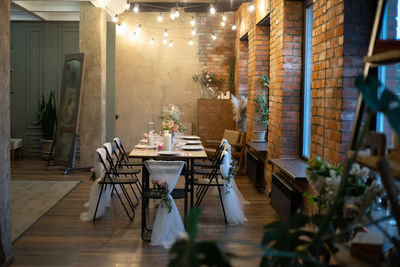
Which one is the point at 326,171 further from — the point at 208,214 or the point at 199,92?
the point at 199,92

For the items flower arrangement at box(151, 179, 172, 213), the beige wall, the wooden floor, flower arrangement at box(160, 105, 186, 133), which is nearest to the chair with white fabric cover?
flower arrangement at box(151, 179, 172, 213)

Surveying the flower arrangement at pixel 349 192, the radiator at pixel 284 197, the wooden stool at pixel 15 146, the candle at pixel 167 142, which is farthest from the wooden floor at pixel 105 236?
the wooden stool at pixel 15 146

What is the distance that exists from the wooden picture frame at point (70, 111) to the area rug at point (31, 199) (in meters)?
1.18

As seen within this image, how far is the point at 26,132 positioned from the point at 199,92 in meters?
4.41

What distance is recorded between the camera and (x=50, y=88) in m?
11.2

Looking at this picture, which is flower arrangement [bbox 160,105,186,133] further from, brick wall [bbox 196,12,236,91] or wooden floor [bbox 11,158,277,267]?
brick wall [bbox 196,12,236,91]

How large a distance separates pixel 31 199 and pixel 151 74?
5526mm

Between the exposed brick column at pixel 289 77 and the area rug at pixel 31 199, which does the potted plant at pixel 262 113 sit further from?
the area rug at pixel 31 199

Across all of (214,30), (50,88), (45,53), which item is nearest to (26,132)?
(50,88)

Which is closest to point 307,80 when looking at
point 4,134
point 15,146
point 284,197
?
point 284,197

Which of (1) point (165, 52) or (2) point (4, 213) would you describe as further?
(1) point (165, 52)

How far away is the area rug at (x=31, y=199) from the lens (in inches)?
218

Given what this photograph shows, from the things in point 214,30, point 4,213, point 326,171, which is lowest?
point 4,213

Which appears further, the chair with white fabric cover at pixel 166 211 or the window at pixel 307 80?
the window at pixel 307 80
